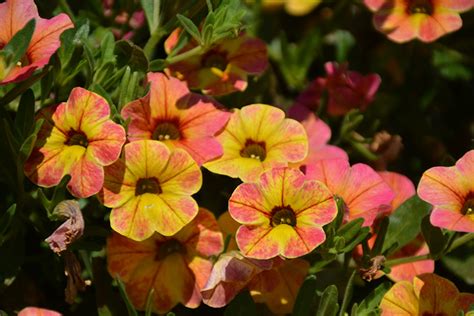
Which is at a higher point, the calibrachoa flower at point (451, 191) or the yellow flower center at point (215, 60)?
the calibrachoa flower at point (451, 191)

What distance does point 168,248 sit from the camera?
1.70 meters

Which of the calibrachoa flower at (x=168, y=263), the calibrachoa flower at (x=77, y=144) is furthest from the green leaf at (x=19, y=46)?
the calibrachoa flower at (x=168, y=263)

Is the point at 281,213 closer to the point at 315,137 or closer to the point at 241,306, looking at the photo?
the point at 241,306

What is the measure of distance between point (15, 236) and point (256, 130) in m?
0.49

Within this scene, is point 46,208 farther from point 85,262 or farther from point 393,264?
point 393,264

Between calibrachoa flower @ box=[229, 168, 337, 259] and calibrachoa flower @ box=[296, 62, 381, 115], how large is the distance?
20.8 inches

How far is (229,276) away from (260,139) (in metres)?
0.32

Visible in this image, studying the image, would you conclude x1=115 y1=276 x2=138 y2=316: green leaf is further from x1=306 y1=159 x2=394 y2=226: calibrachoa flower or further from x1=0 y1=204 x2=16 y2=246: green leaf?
x1=306 y1=159 x2=394 y2=226: calibrachoa flower

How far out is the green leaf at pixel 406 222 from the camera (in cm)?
169

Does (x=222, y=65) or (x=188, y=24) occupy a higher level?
(x=188, y=24)

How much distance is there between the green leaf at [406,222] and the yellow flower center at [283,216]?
0.21m

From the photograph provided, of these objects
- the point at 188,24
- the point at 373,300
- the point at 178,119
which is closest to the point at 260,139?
the point at 178,119

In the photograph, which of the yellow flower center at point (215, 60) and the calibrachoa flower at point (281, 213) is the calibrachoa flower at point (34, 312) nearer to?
the calibrachoa flower at point (281, 213)

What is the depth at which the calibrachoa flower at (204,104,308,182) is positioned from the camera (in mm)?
1669
